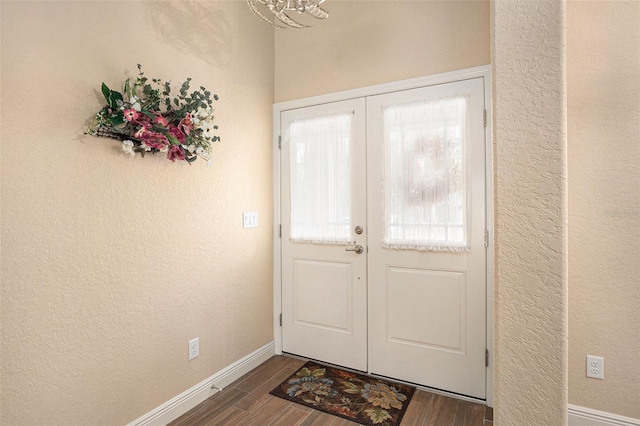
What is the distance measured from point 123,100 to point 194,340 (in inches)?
58.1

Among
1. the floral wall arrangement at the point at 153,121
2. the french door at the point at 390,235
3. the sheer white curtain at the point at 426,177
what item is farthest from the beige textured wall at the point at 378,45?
the floral wall arrangement at the point at 153,121

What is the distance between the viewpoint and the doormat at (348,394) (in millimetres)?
2070

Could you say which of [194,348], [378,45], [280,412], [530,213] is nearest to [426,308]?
[280,412]

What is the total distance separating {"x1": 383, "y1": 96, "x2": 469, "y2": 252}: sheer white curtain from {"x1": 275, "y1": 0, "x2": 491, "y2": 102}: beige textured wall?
0.30 metres

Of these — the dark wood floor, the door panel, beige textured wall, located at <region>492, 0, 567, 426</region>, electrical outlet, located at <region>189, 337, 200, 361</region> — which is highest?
beige textured wall, located at <region>492, 0, 567, 426</region>

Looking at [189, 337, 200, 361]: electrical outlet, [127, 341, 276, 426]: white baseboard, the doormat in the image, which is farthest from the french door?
[189, 337, 200, 361]: electrical outlet

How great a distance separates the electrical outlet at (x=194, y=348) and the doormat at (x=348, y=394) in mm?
594

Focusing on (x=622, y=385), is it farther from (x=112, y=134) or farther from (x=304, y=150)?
(x=112, y=134)

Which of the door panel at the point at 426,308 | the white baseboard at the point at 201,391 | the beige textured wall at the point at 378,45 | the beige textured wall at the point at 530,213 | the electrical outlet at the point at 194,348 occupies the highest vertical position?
the beige textured wall at the point at 378,45

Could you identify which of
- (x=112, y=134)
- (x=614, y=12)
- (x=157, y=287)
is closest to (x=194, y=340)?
(x=157, y=287)

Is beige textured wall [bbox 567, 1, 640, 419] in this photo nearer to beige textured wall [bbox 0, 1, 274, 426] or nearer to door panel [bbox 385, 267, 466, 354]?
door panel [bbox 385, 267, 466, 354]

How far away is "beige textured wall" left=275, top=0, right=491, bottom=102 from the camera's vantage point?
2.24 metres

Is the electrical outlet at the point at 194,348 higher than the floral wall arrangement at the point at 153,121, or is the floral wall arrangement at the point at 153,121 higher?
the floral wall arrangement at the point at 153,121

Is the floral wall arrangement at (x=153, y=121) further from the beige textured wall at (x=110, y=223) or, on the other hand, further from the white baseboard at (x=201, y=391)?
the white baseboard at (x=201, y=391)
